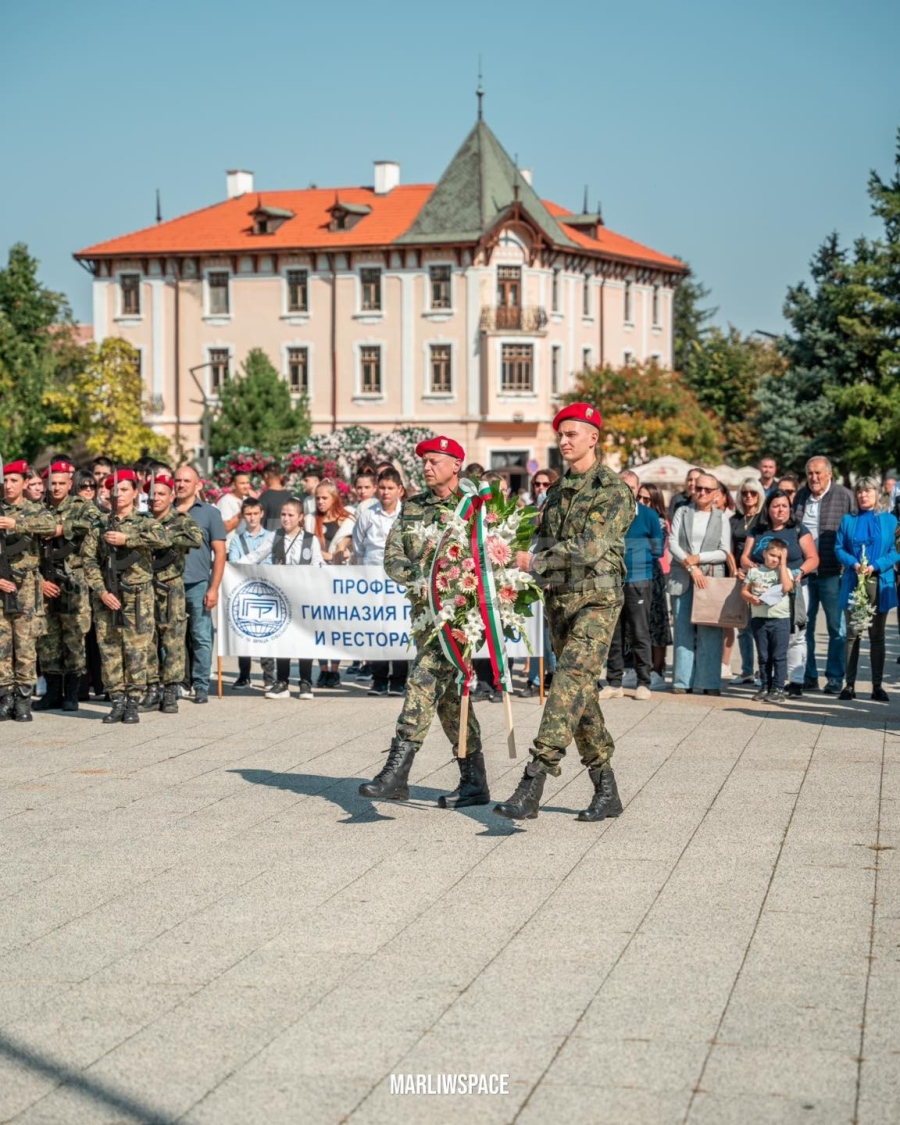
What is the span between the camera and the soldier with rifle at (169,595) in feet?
45.5

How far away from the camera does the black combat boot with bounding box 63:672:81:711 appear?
14.3 m

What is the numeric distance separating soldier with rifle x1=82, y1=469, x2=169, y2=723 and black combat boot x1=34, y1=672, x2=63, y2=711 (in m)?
0.93

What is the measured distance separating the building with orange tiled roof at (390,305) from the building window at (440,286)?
6cm

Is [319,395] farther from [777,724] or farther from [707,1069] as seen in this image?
[707,1069]

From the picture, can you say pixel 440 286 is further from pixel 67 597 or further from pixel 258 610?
pixel 67 597

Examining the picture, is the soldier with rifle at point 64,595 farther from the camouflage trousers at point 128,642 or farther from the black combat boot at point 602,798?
the black combat boot at point 602,798

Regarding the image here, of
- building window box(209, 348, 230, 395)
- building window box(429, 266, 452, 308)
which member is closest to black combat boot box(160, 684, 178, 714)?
building window box(429, 266, 452, 308)

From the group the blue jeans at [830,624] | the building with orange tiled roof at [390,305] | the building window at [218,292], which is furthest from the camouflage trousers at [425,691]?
the building window at [218,292]

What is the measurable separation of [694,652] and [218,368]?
61.7 meters

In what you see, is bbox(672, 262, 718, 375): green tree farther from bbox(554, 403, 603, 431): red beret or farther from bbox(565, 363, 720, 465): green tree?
bbox(554, 403, 603, 431): red beret

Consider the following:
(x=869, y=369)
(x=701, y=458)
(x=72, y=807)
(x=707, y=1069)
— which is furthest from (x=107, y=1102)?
(x=701, y=458)

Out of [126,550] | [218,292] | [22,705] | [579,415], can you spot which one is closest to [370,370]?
[218,292]

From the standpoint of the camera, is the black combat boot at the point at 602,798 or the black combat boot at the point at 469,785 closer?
the black combat boot at the point at 602,798

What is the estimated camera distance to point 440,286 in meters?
72.8
